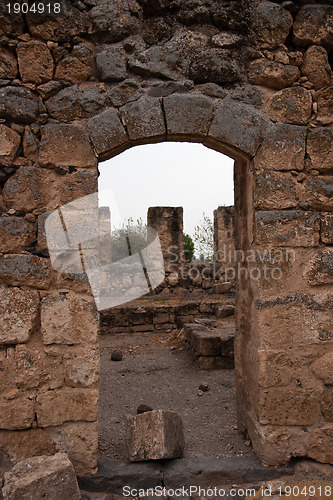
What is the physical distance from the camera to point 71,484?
8.45ft

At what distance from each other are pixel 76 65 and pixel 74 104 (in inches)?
12.1

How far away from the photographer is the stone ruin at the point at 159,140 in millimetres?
2855

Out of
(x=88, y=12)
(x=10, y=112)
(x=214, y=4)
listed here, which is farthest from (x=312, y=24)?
(x=10, y=112)

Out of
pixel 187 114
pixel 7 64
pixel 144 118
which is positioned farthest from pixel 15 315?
pixel 187 114

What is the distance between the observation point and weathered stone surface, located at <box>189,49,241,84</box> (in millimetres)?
3061

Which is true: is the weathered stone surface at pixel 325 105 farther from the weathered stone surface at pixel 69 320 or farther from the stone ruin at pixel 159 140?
the weathered stone surface at pixel 69 320

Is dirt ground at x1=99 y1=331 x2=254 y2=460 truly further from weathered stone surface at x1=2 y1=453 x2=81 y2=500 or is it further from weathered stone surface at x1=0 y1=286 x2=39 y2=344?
weathered stone surface at x1=0 y1=286 x2=39 y2=344

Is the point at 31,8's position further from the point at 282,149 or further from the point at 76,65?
the point at 282,149

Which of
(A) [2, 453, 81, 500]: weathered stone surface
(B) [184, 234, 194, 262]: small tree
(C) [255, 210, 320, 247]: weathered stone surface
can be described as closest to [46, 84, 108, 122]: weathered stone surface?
(C) [255, 210, 320, 247]: weathered stone surface

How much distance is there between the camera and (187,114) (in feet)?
9.84

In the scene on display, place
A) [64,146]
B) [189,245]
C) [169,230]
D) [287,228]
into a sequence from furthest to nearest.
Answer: [189,245] < [169,230] < [287,228] < [64,146]

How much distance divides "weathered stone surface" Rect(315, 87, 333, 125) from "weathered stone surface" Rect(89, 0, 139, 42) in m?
1.59

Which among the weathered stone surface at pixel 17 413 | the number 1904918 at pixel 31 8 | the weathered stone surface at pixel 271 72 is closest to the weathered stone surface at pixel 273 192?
the weathered stone surface at pixel 271 72

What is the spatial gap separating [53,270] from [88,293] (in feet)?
1.02
